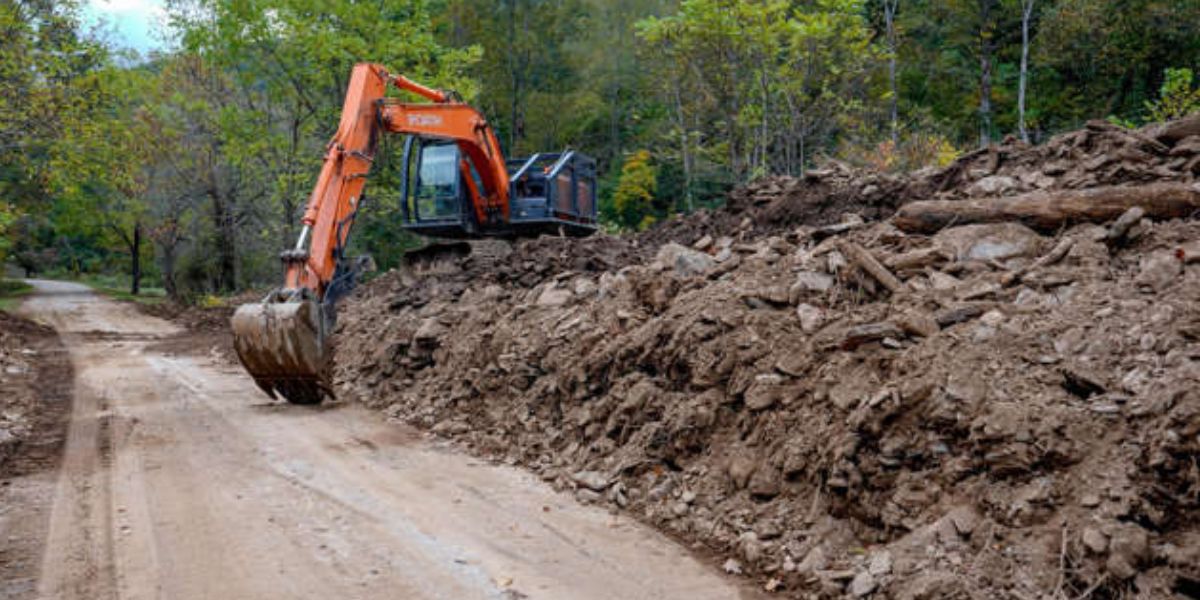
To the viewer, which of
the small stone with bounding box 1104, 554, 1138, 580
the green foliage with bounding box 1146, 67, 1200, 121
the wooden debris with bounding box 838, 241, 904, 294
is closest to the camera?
the small stone with bounding box 1104, 554, 1138, 580

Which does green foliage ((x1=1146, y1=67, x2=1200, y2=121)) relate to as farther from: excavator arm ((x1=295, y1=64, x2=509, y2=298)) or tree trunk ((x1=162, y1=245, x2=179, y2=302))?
tree trunk ((x1=162, y1=245, x2=179, y2=302))

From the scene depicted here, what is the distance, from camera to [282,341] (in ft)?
27.4

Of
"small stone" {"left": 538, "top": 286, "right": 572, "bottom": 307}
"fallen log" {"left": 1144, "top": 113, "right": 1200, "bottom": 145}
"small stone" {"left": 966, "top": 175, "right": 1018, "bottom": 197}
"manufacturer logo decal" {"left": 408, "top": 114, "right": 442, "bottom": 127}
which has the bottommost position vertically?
"small stone" {"left": 538, "top": 286, "right": 572, "bottom": 307}

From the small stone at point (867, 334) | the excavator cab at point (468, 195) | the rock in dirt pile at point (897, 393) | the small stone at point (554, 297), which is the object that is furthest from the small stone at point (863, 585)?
the excavator cab at point (468, 195)

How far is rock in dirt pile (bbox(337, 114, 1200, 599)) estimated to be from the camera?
155 inches

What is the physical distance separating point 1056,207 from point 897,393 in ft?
8.36

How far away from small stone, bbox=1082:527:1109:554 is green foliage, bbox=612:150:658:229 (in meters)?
28.3

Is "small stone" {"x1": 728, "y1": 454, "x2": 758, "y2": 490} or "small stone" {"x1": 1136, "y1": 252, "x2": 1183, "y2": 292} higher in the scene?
"small stone" {"x1": 1136, "y1": 252, "x2": 1183, "y2": 292}

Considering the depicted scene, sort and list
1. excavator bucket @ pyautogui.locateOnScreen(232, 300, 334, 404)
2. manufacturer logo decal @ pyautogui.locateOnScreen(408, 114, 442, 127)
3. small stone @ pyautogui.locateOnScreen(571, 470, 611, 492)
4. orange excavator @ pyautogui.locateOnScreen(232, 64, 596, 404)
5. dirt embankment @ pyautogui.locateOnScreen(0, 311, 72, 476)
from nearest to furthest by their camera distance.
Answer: small stone @ pyautogui.locateOnScreen(571, 470, 611, 492)
dirt embankment @ pyautogui.locateOnScreen(0, 311, 72, 476)
excavator bucket @ pyautogui.locateOnScreen(232, 300, 334, 404)
orange excavator @ pyautogui.locateOnScreen(232, 64, 596, 404)
manufacturer logo decal @ pyautogui.locateOnScreen(408, 114, 442, 127)

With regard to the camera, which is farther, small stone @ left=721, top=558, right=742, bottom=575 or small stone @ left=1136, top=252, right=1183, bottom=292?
small stone @ left=1136, top=252, right=1183, bottom=292

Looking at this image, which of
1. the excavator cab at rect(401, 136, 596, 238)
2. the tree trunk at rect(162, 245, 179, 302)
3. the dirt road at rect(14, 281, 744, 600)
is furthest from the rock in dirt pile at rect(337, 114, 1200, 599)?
the tree trunk at rect(162, 245, 179, 302)

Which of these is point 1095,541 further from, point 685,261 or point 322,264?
point 322,264

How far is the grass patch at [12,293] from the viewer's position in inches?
1010

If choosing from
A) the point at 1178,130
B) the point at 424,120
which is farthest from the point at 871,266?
the point at 424,120
